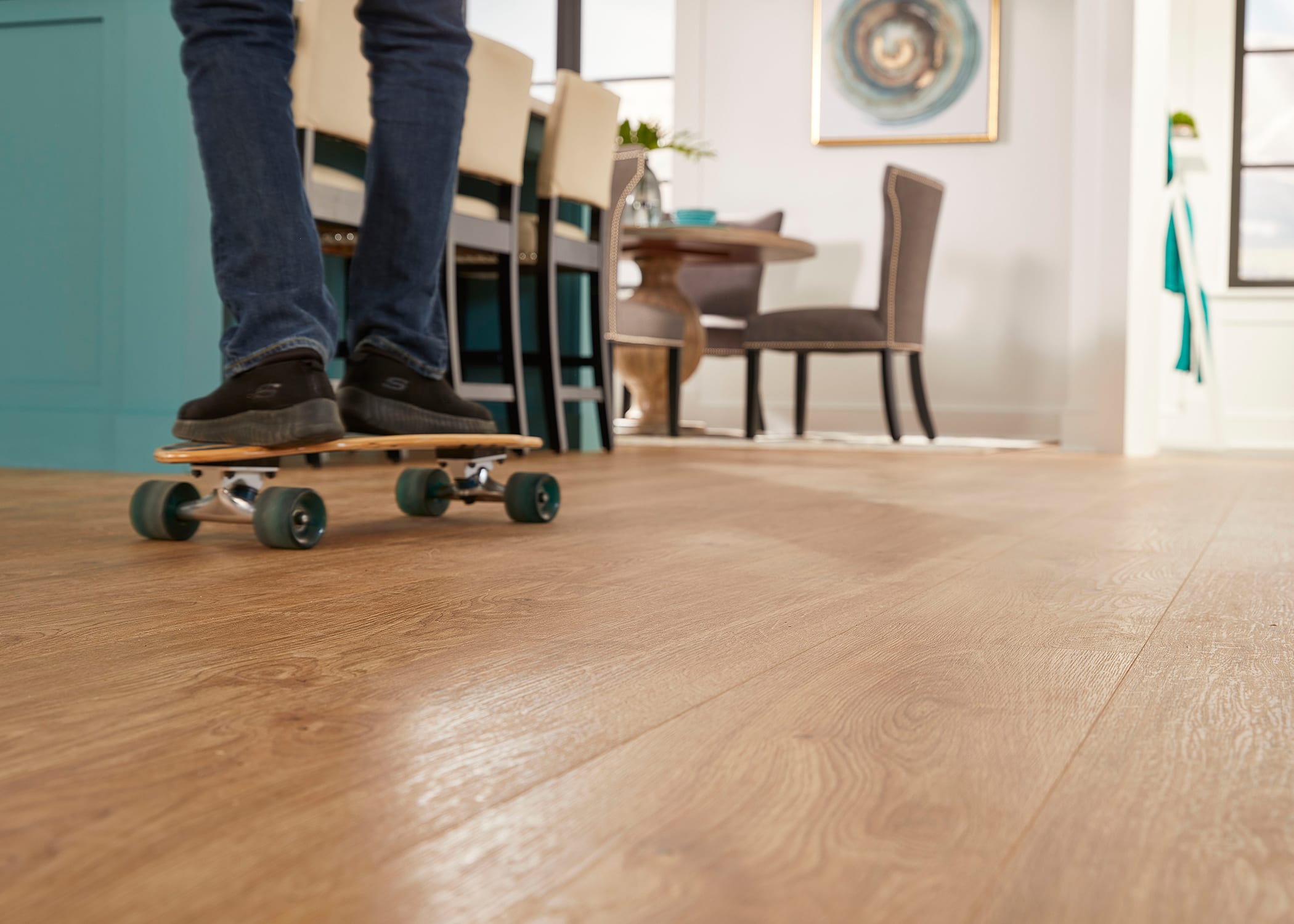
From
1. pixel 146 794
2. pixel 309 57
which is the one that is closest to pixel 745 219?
pixel 309 57

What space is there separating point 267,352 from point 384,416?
153mm

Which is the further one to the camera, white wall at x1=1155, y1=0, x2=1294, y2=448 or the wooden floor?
white wall at x1=1155, y1=0, x2=1294, y2=448

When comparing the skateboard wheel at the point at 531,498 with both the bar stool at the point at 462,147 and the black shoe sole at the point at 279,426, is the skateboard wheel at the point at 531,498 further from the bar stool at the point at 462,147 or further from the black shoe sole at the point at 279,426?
the bar stool at the point at 462,147

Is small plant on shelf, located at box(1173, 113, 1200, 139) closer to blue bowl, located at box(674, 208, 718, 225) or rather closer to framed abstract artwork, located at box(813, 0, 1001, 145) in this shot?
framed abstract artwork, located at box(813, 0, 1001, 145)

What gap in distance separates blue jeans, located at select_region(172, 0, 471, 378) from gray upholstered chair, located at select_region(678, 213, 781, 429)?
384 centimetres

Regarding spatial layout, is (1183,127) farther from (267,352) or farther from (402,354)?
(267,352)

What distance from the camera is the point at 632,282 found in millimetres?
6117

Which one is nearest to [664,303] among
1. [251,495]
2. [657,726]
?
[251,495]

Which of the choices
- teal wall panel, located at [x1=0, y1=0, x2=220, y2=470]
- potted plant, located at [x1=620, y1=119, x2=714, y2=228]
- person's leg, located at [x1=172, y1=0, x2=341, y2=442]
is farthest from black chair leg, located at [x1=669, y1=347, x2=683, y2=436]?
person's leg, located at [x1=172, y1=0, x2=341, y2=442]

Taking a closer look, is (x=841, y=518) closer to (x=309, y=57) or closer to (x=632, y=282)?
(x=309, y=57)

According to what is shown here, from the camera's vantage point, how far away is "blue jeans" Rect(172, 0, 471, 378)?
115 centimetres

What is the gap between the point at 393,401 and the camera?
1.26 m

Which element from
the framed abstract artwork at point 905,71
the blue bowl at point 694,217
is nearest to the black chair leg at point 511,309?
the blue bowl at point 694,217

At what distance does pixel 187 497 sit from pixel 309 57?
57.0 inches
